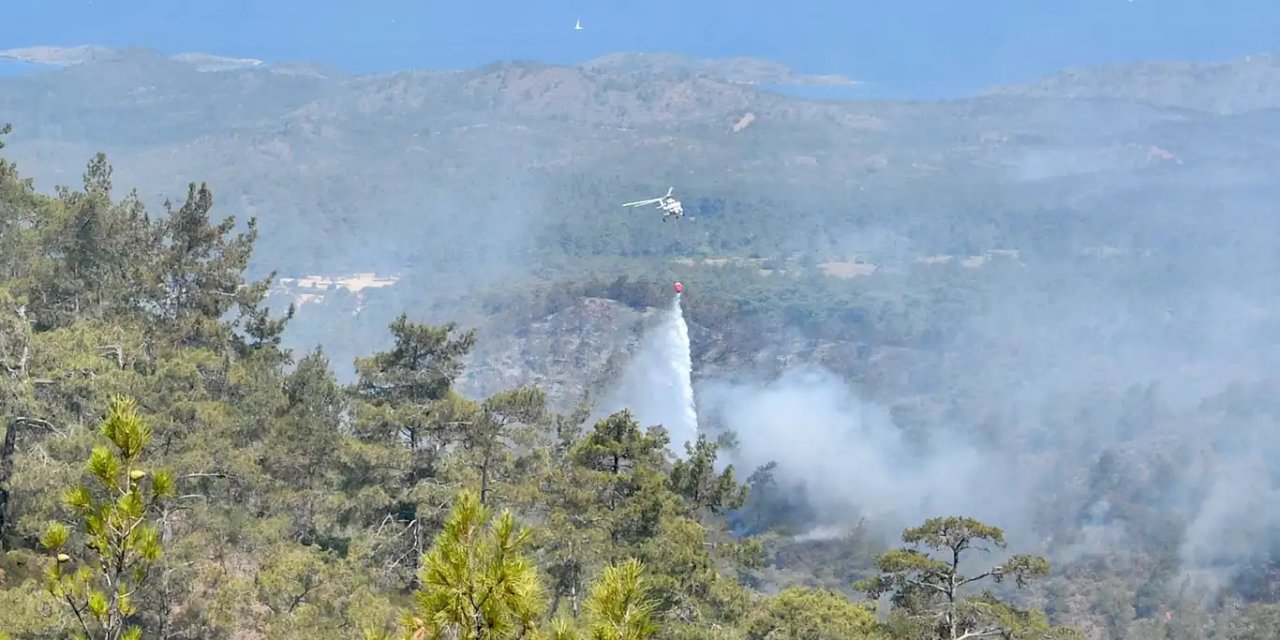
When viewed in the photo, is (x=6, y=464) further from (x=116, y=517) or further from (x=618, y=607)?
(x=618, y=607)

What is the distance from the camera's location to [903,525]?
6875 centimetres

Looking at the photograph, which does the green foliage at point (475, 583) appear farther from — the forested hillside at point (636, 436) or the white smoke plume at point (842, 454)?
the white smoke plume at point (842, 454)

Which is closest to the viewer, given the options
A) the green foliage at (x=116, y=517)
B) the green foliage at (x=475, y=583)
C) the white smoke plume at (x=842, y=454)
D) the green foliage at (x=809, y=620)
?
the green foliage at (x=116, y=517)

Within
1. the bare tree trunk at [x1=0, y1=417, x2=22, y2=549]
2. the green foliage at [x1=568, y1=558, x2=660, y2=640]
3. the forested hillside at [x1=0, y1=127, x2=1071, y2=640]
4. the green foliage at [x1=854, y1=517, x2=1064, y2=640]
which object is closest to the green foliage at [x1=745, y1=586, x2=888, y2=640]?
the forested hillside at [x1=0, y1=127, x2=1071, y2=640]

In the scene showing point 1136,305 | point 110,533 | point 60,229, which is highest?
point 1136,305

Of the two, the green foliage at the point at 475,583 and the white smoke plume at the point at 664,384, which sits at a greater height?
the white smoke plume at the point at 664,384

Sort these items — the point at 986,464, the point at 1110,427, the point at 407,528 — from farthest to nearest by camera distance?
the point at 1110,427, the point at 986,464, the point at 407,528

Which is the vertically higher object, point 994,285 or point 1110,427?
point 994,285

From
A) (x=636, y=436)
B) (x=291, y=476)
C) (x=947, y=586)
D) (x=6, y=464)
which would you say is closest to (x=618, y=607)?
(x=947, y=586)

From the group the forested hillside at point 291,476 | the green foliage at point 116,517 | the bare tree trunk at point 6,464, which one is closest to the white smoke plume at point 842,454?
the forested hillside at point 291,476

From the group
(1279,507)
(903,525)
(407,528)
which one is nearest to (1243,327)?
(1279,507)

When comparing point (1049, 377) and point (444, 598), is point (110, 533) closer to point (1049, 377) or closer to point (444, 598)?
point (444, 598)

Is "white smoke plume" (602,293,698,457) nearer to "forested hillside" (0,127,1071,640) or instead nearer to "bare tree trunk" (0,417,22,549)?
"forested hillside" (0,127,1071,640)

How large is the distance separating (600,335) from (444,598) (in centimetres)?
10493
